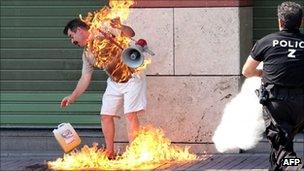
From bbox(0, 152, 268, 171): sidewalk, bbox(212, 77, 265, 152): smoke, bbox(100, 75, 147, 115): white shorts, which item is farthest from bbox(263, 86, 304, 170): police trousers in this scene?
bbox(100, 75, 147, 115): white shorts

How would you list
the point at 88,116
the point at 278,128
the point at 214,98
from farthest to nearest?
the point at 88,116 < the point at 214,98 < the point at 278,128

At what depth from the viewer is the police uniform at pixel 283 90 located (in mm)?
8250

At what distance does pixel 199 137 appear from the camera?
1170 centimetres

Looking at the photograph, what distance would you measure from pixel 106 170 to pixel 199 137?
60.1 inches

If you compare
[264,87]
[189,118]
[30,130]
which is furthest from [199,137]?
[264,87]

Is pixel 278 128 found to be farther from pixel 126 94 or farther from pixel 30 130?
pixel 30 130

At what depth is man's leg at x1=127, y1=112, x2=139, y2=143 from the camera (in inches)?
438

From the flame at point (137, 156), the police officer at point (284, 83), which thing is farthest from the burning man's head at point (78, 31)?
the police officer at point (284, 83)

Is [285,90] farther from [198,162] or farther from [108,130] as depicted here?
[108,130]

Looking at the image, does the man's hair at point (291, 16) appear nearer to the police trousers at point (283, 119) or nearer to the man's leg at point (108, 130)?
the police trousers at point (283, 119)

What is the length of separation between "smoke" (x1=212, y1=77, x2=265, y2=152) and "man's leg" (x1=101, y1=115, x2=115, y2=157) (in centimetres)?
135

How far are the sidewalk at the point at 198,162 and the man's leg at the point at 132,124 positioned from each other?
0.58 meters

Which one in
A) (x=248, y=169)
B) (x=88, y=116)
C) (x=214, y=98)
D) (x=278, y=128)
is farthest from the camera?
(x=88, y=116)

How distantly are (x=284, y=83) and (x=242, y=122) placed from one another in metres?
1.79
